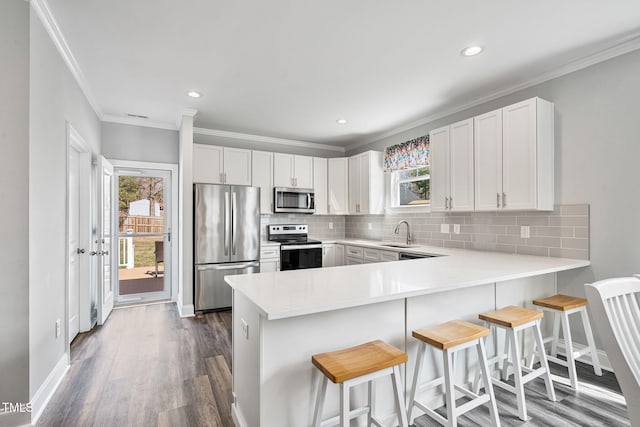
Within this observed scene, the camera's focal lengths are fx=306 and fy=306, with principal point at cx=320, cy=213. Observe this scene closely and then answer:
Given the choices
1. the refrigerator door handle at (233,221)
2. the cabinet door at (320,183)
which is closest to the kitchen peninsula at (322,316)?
the refrigerator door handle at (233,221)

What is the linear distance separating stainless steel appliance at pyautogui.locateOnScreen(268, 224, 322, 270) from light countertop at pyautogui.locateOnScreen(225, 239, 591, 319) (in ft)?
7.78

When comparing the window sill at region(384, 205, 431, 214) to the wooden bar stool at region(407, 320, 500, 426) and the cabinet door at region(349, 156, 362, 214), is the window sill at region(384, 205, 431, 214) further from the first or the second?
the wooden bar stool at region(407, 320, 500, 426)

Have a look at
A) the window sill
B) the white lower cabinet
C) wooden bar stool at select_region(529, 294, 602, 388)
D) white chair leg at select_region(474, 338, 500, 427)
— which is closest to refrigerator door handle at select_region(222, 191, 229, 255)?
the white lower cabinet

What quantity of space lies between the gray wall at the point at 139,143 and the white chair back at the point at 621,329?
184 inches

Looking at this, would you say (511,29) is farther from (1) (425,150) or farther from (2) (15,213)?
(2) (15,213)

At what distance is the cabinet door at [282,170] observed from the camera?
475cm

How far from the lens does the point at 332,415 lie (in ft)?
5.20

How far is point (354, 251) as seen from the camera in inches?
179

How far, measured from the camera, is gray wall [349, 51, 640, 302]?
7.52 ft

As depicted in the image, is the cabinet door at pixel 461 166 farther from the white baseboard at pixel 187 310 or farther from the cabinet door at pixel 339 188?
the white baseboard at pixel 187 310

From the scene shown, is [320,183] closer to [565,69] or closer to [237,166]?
[237,166]

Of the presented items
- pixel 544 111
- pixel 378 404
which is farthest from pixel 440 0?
pixel 378 404

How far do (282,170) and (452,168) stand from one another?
252 cm

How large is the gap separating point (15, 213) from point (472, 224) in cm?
389
